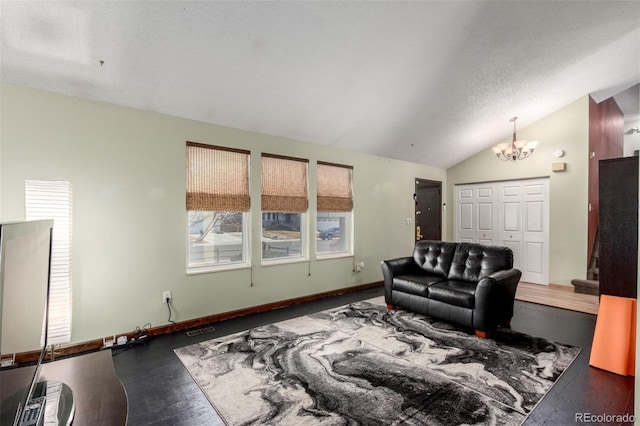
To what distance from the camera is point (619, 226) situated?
323 centimetres

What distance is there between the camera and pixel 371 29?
2869 millimetres

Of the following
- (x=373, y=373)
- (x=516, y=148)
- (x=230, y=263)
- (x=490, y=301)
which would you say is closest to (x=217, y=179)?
(x=230, y=263)

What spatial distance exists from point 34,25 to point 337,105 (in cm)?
298

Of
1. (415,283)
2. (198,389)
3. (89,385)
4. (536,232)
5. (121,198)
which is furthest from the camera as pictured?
(536,232)

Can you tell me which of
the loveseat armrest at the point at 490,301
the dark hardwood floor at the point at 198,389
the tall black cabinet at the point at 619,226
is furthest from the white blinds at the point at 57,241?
the tall black cabinet at the point at 619,226

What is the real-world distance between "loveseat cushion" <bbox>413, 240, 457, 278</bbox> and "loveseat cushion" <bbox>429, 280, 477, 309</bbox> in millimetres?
395

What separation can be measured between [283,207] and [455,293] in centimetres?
258

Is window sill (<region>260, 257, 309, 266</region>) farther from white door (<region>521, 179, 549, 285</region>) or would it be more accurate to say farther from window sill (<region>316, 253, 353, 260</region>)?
white door (<region>521, 179, 549, 285</region>)

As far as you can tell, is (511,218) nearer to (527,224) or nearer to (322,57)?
(527,224)

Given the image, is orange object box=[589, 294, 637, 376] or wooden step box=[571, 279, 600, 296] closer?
orange object box=[589, 294, 637, 376]

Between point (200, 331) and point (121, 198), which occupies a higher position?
point (121, 198)

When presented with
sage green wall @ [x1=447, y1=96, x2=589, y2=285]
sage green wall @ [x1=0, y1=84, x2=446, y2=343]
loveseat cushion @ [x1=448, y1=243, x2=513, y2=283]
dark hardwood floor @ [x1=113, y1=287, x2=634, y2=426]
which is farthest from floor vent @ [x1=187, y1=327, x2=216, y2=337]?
sage green wall @ [x1=447, y1=96, x2=589, y2=285]

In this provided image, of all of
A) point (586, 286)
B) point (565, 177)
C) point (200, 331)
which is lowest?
point (200, 331)

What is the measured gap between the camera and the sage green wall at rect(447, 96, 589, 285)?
17.2 ft
